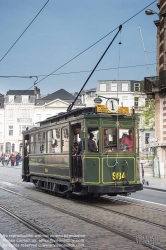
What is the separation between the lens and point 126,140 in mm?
14875

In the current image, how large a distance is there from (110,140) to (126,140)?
556mm

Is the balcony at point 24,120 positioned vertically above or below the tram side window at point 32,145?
above

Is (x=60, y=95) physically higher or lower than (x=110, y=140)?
higher

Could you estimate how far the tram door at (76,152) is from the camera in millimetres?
14930

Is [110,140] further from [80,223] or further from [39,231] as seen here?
[39,231]

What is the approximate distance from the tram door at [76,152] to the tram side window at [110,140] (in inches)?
31.2

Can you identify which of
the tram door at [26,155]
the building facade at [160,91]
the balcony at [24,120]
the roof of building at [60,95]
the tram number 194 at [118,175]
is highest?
the roof of building at [60,95]

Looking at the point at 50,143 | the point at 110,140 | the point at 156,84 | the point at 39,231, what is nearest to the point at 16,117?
the point at 156,84

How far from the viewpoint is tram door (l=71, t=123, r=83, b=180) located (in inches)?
588

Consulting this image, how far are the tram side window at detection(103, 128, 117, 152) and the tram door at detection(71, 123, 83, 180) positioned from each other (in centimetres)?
79

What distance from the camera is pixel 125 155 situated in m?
14.8

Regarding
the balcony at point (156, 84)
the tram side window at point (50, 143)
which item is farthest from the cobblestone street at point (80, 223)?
the balcony at point (156, 84)

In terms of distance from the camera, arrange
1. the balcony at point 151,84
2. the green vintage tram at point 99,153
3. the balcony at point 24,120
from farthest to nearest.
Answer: the balcony at point 24,120 → the balcony at point 151,84 → the green vintage tram at point 99,153

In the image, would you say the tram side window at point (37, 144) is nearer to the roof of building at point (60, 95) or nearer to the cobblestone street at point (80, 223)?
the cobblestone street at point (80, 223)
